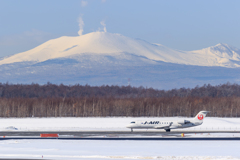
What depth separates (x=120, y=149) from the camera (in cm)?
5719

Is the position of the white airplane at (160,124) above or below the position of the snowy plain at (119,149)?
above

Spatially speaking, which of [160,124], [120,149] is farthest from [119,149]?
[160,124]

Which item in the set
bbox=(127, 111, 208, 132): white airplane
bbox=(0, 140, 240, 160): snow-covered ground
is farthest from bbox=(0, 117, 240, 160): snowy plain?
bbox=(127, 111, 208, 132): white airplane

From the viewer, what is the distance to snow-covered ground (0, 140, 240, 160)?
170 ft

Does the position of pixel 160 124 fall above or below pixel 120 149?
above

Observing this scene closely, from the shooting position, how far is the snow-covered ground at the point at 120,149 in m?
51.8

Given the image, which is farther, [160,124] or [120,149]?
[160,124]

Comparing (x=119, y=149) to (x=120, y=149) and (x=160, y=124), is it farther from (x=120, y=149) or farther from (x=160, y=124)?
(x=160, y=124)

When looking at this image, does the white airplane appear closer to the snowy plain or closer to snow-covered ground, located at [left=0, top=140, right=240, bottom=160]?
the snowy plain

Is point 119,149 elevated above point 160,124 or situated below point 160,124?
below

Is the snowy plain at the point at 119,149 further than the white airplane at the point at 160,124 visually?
No

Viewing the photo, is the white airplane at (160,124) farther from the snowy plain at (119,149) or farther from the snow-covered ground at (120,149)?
the snow-covered ground at (120,149)

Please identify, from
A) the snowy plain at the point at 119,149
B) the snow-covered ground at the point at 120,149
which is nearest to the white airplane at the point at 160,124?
the snowy plain at the point at 119,149

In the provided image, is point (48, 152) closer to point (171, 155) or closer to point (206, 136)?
point (171, 155)
